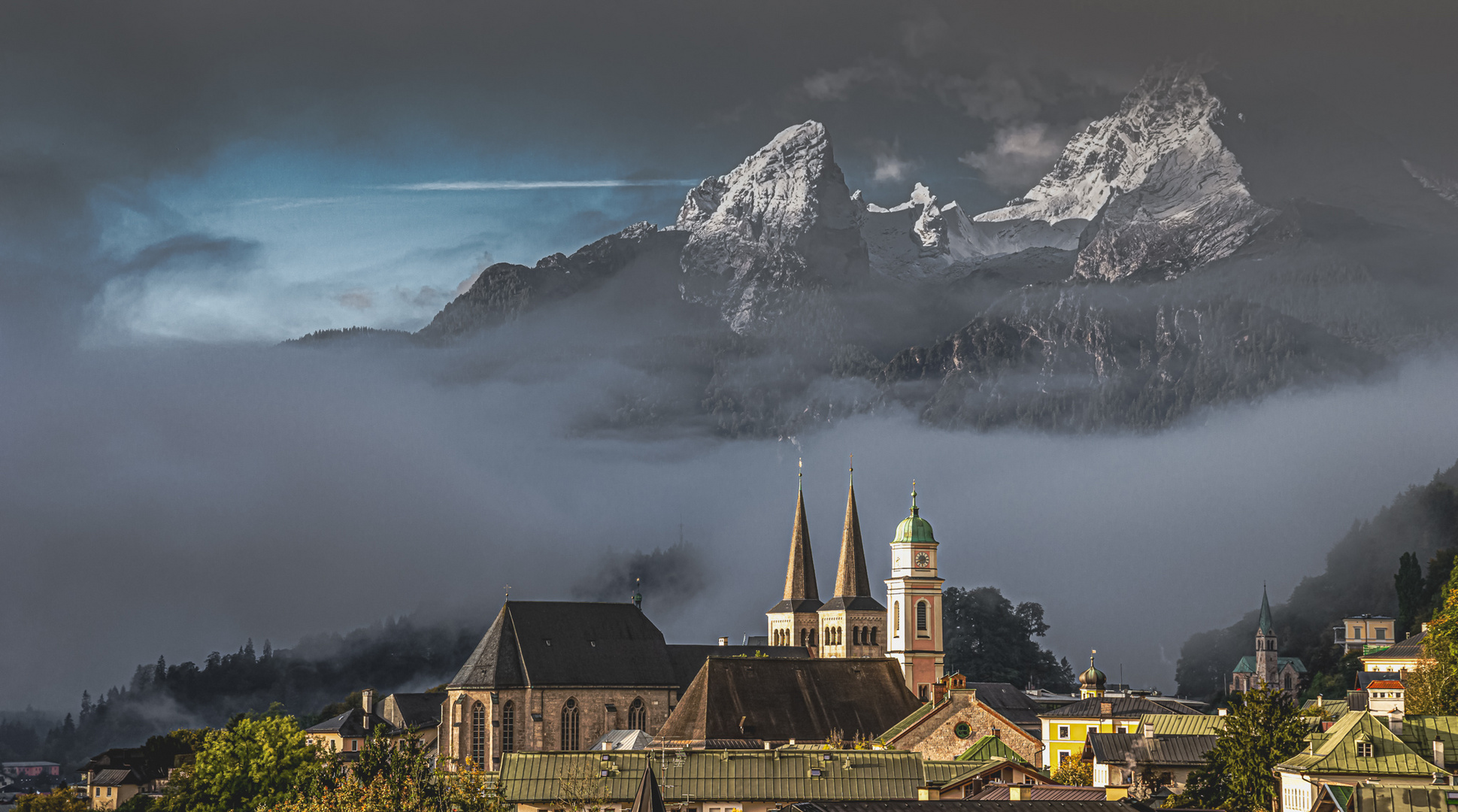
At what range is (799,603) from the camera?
173500mm

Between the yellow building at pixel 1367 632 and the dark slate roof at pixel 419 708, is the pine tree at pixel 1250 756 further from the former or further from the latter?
the yellow building at pixel 1367 632

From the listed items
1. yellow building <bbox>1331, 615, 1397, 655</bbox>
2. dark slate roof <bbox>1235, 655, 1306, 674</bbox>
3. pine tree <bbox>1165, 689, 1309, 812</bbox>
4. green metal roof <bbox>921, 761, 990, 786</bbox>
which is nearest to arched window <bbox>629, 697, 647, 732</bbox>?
green metal roof <bbox>921, 761, 990, 786</bbox>

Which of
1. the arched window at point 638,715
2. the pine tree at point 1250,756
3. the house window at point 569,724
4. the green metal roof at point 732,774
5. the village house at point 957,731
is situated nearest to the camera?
the pine tree at point 1250,756

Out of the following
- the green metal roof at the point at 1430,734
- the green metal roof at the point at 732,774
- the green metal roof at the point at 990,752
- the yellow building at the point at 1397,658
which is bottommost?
the green metal roof at the point at 732,774

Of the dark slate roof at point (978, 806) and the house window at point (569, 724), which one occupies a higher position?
the house window at point (569, 724)

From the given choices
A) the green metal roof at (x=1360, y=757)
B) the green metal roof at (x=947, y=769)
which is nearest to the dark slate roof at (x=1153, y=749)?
the green metal roof at (x=947, y=769)

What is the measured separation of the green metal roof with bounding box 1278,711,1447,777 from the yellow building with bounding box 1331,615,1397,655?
341ft

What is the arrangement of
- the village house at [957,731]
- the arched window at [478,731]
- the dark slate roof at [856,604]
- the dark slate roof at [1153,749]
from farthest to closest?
the dark slate roof at [856,604] → the arched window at [478,731] → the village house at [957,731] → the dark slate roof at [1153,749]

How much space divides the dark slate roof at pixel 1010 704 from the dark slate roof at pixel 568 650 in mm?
30475

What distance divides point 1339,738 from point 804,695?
55.8 m

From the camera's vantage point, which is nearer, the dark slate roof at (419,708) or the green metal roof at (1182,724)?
the green metal roof at (1182,724)

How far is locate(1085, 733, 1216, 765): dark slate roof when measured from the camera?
80312 millimetres

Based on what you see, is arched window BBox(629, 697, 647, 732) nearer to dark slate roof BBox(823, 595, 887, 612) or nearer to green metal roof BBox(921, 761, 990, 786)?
dark slate roof BBox(823, 595, 887, 612)

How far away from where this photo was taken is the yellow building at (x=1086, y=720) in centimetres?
9700
